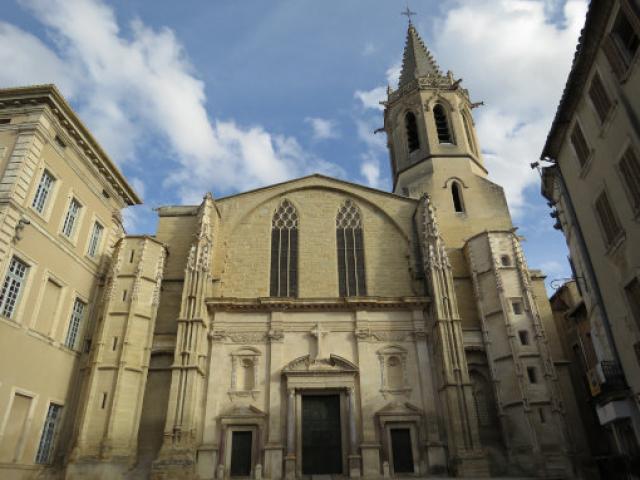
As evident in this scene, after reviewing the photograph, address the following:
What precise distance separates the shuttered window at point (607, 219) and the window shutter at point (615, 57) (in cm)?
292

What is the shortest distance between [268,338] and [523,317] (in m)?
9.74

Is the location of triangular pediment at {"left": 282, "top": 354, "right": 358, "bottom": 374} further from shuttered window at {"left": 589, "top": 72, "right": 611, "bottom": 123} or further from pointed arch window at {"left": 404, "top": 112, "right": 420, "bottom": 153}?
pointed arch window at {"left": 404, "top": 112, "right": 420, "bottom": 153}

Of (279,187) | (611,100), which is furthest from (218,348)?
(611,100)

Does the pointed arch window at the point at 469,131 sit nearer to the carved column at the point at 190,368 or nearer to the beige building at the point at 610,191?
the beige building at the point at 610,191

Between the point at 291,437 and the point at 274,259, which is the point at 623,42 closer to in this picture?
→ the point at 274,259

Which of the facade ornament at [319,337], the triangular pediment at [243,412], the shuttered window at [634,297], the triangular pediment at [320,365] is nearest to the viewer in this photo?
the shuttered window at [634,297]

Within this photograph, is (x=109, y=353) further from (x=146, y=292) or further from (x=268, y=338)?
(x=268, y=338)

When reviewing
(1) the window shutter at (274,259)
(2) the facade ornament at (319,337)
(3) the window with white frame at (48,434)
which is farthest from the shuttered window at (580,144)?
(3) the window with white frame at (48,434)

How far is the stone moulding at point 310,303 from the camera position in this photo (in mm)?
19469

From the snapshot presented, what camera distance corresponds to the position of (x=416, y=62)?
3173cm

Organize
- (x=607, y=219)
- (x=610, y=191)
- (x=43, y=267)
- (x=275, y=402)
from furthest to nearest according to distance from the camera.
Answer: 1. (x=275, y=402)
2. (x=43, y=267)
3. (x=607, y=219)
4. (x=610, y=191)

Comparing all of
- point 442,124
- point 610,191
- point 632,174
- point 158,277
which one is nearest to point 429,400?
point 610,191

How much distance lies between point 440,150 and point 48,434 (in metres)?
21.5

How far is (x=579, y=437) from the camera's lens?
1744cm
